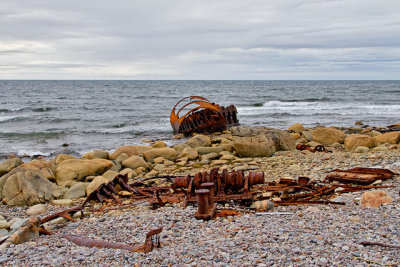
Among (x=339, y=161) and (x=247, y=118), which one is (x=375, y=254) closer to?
(x=339, y=161)

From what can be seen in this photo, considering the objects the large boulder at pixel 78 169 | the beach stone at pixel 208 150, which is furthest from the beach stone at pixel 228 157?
the large boulder at pixel 78 169

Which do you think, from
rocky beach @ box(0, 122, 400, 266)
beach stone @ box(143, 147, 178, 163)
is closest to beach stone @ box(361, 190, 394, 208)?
rocky beach @ box(0, 122, 400, 266)

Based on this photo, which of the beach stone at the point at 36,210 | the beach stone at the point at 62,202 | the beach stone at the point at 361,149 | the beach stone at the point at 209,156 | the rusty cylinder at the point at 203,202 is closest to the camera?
the rusty cylinder at the point at 203,202

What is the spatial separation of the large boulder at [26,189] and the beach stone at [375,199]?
18.7 feet

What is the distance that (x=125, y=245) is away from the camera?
154 inches

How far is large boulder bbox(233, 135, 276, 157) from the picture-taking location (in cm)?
1046

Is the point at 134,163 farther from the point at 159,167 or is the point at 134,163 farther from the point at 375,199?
the point at 375,199

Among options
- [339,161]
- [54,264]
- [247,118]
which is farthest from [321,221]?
[247,118]

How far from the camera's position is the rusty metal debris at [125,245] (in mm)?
3740

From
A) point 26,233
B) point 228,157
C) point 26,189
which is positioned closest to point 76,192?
point 26,189

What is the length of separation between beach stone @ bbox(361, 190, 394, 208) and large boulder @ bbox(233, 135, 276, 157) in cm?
555

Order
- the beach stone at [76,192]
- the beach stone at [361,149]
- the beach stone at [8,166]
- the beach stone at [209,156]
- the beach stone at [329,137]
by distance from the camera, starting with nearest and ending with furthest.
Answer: the beach stone at [76,192] < the beach stone at [8,166] < the beach stone at [361,149] < the beach stone at [209,156] < the beach stone at [329,137]

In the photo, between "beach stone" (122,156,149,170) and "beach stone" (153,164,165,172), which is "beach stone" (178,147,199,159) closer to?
"beach stone" (153,164,165,172)

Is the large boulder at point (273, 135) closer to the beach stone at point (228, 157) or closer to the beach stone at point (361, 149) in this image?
the beach stone at point (228, 157)
